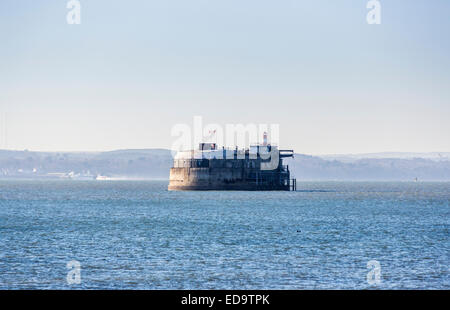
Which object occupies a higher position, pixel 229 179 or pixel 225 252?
pixel 229 179

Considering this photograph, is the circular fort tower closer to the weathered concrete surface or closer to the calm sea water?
the weathered concrete surface

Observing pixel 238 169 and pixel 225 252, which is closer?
pixel 225 252

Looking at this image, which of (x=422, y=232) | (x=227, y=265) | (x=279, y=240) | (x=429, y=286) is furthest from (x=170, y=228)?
(x=429, y=286)

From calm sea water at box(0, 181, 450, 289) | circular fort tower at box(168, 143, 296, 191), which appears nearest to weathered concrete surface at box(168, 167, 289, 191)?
circular fort tower at box(168, 143, 296, 191)

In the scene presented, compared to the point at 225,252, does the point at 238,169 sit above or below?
above

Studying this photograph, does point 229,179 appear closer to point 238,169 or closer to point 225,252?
point 238,169

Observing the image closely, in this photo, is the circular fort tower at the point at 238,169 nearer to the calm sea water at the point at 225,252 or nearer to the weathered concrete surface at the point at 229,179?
the weathered concrete surface at the point at 229,179

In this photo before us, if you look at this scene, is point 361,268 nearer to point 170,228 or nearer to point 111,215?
point 170,228

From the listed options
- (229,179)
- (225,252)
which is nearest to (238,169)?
(229,179)

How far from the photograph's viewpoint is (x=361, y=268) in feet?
141

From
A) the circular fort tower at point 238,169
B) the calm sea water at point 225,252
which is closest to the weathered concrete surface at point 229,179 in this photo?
the circular fort tower at point 238,169

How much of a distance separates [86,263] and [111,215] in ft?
162
